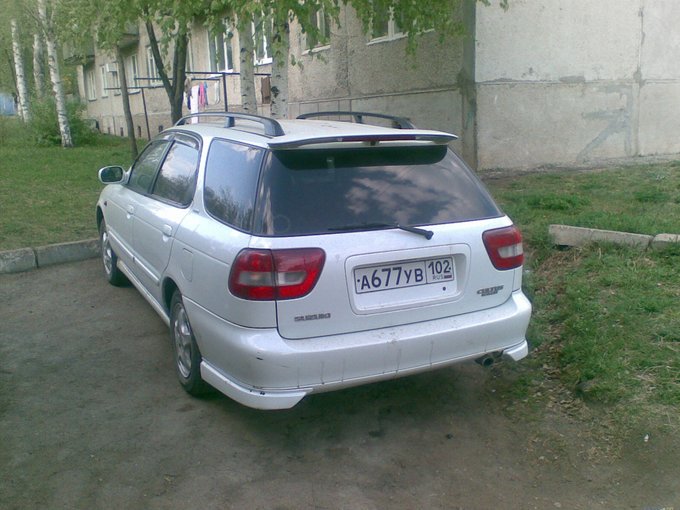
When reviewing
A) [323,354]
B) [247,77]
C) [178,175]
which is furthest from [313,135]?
[247,77]

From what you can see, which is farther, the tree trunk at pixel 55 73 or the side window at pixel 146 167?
the tree trunk at pixel 55 73

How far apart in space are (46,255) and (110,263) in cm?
119

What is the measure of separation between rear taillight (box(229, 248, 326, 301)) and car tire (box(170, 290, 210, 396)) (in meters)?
0.84

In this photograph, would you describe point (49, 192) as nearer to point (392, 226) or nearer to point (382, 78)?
point (382, 78)

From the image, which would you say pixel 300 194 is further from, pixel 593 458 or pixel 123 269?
pixel 123 269

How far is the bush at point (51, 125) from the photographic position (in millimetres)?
20609

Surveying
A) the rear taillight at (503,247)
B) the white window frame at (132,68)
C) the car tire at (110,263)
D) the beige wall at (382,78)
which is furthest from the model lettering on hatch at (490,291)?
the white window frame at (132,68)

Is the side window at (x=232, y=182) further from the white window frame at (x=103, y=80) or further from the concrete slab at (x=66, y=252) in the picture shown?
the white window frame at (x=103, y=80)

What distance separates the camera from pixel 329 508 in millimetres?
3135

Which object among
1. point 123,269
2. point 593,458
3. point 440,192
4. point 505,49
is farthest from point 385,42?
point 593,458

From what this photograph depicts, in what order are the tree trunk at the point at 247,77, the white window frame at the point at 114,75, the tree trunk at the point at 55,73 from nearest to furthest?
the tree trunk at the point at 247,77 < the tree trunk at the point at 55,73 < the white window frame at the point at 114,75

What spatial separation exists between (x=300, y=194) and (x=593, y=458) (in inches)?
78.9

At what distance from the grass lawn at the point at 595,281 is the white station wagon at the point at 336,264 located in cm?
63

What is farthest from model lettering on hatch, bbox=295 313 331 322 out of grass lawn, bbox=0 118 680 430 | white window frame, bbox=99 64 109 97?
white window frame, bbox=99 64 109 97
